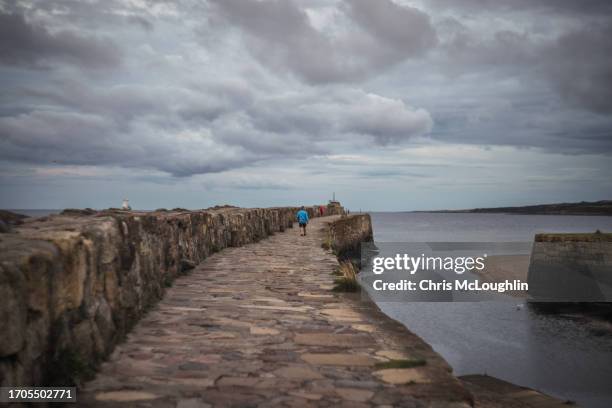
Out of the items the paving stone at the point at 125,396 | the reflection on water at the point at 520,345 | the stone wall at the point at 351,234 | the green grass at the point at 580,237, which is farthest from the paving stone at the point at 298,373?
the green grass at the point at 580,237

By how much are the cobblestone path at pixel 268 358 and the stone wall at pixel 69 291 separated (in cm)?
22

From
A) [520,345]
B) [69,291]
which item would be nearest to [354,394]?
[69,291]

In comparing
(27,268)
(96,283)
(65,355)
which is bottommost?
(65,355)

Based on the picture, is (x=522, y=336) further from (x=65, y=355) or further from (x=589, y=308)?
(x=65, y=355)

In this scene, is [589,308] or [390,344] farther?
[589,308]

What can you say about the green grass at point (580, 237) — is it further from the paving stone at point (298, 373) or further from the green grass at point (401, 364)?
the paving stone at point (298, 373)

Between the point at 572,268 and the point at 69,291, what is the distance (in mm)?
24441

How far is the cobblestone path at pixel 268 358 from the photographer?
3354 mm

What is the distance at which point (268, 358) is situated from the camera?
4.17 meters

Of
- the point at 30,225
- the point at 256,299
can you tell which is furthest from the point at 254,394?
the point at 256,299

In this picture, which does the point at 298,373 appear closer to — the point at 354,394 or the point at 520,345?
the point at 354,394

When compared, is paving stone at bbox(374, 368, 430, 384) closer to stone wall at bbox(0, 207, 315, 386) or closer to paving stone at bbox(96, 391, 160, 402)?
paving stone at bbox(96, 391, 160, 402)

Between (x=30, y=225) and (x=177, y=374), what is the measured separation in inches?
77.0

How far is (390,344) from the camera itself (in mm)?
4746
